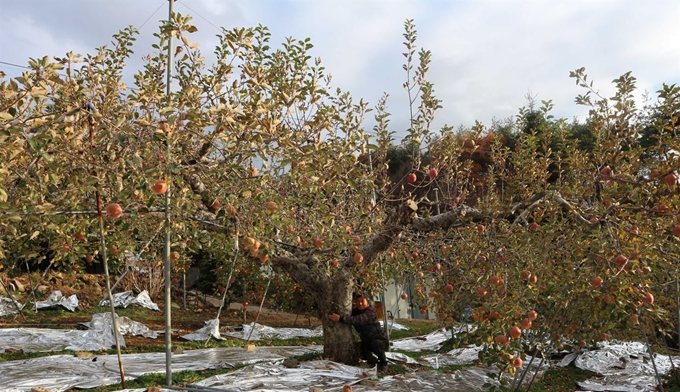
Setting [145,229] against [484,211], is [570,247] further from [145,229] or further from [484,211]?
[145,229]

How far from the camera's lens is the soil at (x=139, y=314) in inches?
331

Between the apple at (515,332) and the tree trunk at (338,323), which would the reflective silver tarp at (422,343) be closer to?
the tree trunk at (338,323)

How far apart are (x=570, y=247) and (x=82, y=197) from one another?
3804 millimetres

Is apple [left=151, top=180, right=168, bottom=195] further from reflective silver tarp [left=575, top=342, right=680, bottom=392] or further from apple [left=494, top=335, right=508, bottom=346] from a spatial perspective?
reflective silver tarp [left=575, top=342, right=680, bottom=392]

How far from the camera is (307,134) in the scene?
13.5ft

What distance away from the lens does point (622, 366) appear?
687cm

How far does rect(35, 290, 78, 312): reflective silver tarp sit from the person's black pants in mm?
7022

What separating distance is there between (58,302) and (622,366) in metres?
9.89

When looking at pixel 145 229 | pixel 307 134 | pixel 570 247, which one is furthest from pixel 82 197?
A: pixel 570 247

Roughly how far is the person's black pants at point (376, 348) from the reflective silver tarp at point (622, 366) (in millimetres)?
2520

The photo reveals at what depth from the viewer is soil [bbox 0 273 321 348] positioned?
331 inches

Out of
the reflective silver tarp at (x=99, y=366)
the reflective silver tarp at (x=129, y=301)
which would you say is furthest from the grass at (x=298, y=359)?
the reflective silver tarp at (x=129, y=301)

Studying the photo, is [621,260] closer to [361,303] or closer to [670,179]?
[670,179]

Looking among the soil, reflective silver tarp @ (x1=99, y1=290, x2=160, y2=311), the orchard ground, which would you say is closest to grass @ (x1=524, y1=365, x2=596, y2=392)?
the orchard ground
